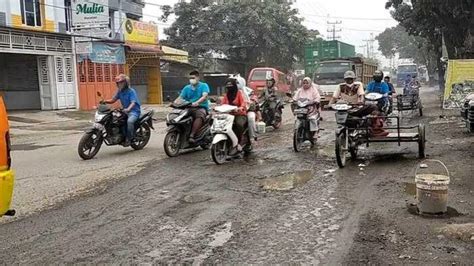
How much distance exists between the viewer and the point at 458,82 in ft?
57.1

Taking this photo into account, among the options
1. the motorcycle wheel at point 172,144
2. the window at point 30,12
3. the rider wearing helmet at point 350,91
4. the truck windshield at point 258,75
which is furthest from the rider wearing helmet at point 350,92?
the window at point 30,12

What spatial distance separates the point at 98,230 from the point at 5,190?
1618 mm

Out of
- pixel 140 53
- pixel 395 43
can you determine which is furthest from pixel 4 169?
pixel 395 43

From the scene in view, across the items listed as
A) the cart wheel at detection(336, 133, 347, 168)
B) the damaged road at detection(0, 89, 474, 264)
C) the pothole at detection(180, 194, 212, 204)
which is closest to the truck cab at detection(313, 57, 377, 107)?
the cart wheel at detection(336, 133, 347, 168)

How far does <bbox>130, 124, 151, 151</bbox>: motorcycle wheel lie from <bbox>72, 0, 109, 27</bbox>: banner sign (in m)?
12.8

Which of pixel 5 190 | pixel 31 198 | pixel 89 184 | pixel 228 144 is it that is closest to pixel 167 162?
pixel 228 144

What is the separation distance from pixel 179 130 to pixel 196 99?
0.75m

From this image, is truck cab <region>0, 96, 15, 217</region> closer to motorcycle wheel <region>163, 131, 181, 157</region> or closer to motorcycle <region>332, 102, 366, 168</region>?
motorcycle <region>332, 102, 366, 168</region>

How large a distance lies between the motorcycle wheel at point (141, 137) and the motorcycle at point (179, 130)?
1.20 m

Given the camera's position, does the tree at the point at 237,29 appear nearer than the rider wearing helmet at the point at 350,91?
No

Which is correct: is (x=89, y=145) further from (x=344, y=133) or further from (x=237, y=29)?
(x=237, y=29)

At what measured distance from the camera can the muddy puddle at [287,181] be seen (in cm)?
744

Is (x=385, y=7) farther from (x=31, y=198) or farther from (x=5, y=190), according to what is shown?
(x=5, y=190)

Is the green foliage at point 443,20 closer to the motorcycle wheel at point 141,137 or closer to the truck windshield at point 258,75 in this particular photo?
the truck windshield at point 258,75
